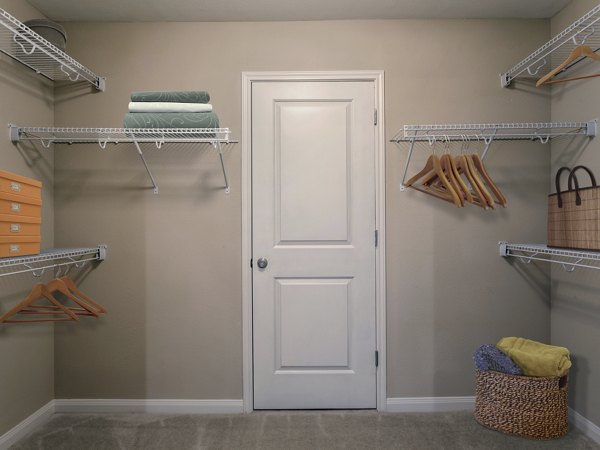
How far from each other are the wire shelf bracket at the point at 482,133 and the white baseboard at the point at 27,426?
2.46 metres

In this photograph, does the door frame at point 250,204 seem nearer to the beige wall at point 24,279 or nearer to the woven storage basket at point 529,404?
the woven storage basket at point 529,404

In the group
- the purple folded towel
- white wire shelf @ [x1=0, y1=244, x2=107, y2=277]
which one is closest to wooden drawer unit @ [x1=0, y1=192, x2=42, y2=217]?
white wire shelf @ [x1=0, y1=244, x2=107, y2=277]

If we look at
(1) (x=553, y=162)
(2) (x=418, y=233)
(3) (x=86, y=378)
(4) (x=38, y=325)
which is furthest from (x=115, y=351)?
(1) (x=553, y=162)

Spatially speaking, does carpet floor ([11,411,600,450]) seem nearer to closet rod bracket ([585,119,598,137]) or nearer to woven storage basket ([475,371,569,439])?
woven storage basket ([475,371,569,439])

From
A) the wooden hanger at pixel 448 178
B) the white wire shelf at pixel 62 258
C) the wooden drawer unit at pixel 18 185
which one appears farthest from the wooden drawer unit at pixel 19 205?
the wooden hanger at pixel 448 178

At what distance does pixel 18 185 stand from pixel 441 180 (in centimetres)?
199

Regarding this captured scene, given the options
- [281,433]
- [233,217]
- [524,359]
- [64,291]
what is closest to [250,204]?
[233,217]

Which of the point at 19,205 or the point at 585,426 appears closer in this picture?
the point at 19,205

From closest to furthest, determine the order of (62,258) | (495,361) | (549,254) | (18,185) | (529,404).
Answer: (18,185)
(529,404)
(495,361)
(549,254)
(62,258)

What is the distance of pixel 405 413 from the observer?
2.51 meters

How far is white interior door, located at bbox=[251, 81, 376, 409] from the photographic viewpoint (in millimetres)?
2547

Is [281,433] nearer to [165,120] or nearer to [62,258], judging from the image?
[62,258]

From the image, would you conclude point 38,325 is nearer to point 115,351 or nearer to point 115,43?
point 115,351

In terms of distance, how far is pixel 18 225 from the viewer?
1793 millimetres
